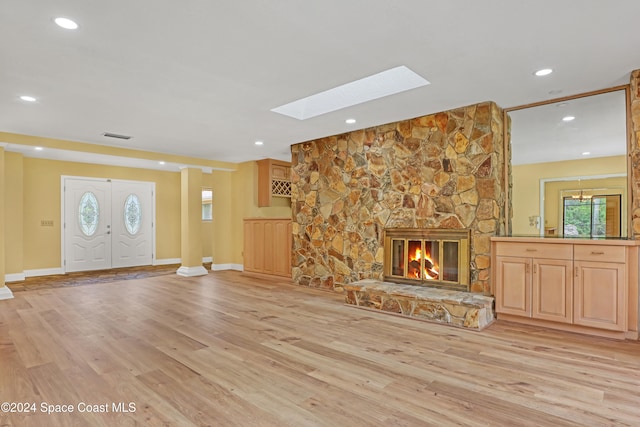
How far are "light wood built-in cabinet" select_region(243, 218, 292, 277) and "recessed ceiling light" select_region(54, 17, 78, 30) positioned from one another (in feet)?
15.4

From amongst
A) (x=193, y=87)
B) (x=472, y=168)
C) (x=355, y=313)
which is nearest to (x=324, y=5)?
(x=193, y=87)

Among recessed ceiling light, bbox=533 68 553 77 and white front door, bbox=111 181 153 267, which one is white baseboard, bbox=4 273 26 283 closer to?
white front door, bbox=111 181 153 267

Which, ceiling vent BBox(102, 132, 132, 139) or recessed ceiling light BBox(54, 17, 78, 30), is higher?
recessed ceiling light BBox(54, 17, 78, 30)

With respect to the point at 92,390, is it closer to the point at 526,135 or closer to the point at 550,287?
the point at 550,287

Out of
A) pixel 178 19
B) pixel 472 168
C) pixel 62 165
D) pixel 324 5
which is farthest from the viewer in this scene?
pixel 62 165

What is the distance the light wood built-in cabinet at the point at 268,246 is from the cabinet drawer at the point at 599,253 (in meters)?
4.54

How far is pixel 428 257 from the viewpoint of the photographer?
471 centimetres

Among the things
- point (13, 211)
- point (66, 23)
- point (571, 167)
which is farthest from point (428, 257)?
point (13, 211)

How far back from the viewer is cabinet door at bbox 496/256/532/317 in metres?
3.83

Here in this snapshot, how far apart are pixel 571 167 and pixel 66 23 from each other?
5.06 m

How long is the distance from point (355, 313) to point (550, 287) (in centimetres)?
213

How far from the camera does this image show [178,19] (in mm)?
2395

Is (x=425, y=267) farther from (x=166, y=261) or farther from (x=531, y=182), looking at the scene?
(x=166, y=261)

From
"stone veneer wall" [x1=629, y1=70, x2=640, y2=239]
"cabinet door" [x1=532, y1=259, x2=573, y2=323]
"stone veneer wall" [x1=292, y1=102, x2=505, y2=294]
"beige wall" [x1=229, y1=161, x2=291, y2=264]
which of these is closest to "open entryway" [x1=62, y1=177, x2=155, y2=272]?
"beige wall" [x1=229, y1=161, x2=291, y2=264]
